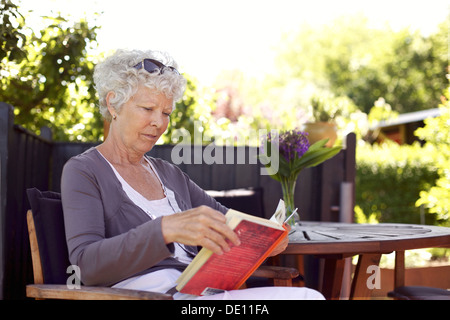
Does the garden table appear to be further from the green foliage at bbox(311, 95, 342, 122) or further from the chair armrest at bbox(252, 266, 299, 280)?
the green foliage at bbox(311, 95, 342, 122)

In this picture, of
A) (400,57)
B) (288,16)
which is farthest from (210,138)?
(288,16)

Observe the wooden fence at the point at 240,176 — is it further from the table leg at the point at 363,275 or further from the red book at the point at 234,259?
the red book at the point at 234,259

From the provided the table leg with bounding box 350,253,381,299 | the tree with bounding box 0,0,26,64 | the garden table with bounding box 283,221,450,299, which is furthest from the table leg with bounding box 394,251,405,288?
the tree with bounding box 0,0,26,64

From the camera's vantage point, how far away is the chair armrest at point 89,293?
1383 mm

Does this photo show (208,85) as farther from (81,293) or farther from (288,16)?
(288,16)

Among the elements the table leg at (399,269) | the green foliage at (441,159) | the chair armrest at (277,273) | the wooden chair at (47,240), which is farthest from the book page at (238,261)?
the green foliage at (441,159)

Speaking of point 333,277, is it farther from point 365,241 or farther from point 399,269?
point 365,241

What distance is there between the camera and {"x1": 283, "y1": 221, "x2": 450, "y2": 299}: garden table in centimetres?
208

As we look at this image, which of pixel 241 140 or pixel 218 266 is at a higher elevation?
pixel 241 140

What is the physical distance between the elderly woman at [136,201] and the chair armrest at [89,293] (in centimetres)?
3

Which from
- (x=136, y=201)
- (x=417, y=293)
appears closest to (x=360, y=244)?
(x=417, y=293)

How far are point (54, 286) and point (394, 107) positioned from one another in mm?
29399

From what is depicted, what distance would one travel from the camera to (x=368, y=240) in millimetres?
2098

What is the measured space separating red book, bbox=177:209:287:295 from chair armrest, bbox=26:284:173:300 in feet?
0.30
